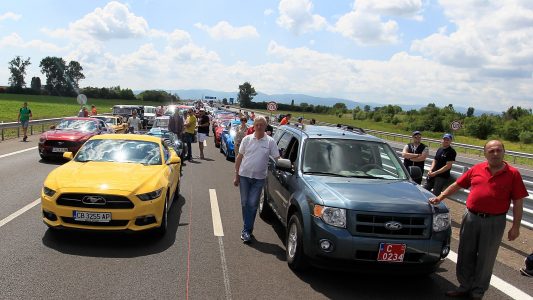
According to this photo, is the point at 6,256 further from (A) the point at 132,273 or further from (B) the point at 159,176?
(B) the point at 159,176

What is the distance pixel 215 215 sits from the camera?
790cm

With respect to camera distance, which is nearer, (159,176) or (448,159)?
(159,176)

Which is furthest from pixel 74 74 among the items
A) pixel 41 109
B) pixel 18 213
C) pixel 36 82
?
pixel 18 213

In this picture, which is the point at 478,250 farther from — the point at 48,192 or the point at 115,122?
the point at 115,122

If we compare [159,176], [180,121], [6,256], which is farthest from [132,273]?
[180,121]

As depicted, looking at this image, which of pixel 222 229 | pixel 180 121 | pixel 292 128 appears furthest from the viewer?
pixel 180 121

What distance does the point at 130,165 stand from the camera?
23.2 feet

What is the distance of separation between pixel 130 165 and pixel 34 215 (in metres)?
1.81

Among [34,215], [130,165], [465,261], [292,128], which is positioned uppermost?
[292,128]

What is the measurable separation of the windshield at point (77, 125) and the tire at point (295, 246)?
1194 centimetres

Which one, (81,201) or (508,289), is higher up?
(81,201)

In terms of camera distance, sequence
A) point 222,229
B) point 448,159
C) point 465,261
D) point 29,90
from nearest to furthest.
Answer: point 465,261 → point 222,229 → point 448,159 → point 29,90

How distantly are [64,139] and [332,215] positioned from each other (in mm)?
11596

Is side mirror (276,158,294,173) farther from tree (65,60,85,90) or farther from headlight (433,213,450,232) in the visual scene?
tree (65,60,85,90)
